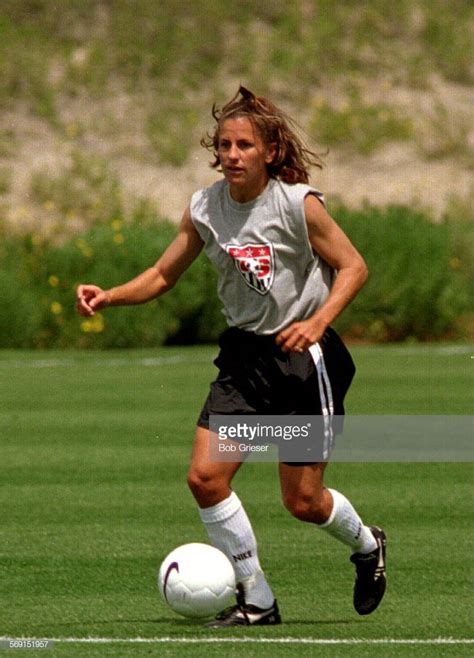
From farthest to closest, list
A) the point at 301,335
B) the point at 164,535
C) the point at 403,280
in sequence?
the point at 403,280, the point at 164,535, the point at 301,335

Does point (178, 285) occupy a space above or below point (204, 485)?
below

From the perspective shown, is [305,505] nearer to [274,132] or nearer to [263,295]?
[263,295]

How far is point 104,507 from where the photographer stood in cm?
1150

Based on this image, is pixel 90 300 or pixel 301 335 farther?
pixel 90 300

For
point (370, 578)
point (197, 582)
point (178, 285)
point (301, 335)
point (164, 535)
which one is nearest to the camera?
point (301, 335)

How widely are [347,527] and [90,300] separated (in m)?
1.52

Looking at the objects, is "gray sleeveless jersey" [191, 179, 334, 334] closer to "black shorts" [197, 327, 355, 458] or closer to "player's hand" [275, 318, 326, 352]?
"black shorts" [197, 327, 355, 458]

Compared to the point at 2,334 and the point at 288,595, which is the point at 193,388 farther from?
the point at 288,595

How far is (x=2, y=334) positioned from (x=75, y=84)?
49.6 ft

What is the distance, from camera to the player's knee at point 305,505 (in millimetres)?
Answer: 7523

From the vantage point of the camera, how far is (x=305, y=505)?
754 cm

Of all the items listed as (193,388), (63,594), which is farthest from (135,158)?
(63,594)

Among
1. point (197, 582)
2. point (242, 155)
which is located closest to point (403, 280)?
→ point (242, 155)

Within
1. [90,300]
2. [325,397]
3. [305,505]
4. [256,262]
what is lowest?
[305,505]
